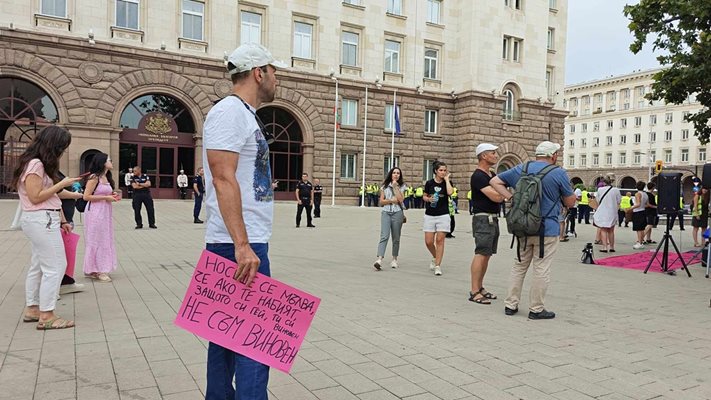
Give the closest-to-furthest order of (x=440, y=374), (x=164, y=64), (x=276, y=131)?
1. (x=440, y=374)
2. (x=164, y=64)
3. (x=276, y=131)

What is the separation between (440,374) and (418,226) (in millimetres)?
15973

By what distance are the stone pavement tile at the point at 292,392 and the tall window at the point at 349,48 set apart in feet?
95.0

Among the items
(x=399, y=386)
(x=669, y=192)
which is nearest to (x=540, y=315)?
(x=399, y=386)

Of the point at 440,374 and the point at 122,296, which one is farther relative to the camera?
the point at 122,296

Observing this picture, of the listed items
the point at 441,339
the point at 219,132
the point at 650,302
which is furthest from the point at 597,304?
the point at 219,132

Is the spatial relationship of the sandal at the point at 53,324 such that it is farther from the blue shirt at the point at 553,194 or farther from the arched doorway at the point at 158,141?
the arched doorway at the point at 158,141

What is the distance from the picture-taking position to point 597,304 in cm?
689

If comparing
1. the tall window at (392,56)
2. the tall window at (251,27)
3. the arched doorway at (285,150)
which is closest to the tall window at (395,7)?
the tall window at (392,56)

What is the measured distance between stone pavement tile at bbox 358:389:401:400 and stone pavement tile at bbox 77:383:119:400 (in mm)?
1667

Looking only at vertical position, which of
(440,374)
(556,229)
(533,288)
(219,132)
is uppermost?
(219,132)

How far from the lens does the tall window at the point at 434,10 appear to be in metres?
34.2

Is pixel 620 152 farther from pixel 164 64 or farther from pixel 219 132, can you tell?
pixel 219 132

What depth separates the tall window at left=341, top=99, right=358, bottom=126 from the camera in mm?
31250

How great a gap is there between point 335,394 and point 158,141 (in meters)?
25.7
